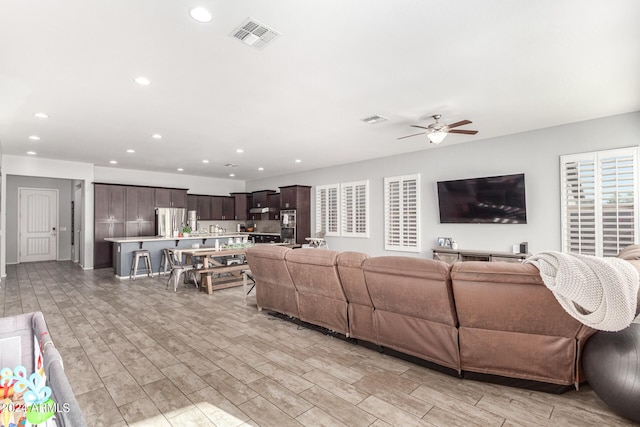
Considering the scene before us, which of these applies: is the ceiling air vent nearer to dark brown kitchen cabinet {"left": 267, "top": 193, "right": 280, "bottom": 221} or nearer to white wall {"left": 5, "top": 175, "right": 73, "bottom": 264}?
dark brown kitchen cabinet {"left": 267, "top": 193, "right": 280, "bottom": 221}

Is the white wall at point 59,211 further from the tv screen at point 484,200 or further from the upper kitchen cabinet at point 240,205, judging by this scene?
the tv screen at point 484,200

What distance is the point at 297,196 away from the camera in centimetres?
950

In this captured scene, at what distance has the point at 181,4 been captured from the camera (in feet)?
7.41

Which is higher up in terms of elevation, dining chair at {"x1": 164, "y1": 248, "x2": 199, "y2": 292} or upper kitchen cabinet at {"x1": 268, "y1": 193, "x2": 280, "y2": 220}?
upper kitchen cabinet at {"x1": 268, "y1": 193, "x2": 280, "y2": 220}

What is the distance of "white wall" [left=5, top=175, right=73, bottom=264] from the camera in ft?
31.6

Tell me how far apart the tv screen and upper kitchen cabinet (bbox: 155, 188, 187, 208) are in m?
7.93

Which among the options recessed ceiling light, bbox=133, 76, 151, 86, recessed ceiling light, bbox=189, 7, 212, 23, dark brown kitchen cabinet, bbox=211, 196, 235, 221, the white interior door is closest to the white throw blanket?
recessed ceiling light, bbox=189, 7, 212, 23

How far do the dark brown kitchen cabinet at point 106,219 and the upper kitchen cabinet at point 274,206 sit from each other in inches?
171

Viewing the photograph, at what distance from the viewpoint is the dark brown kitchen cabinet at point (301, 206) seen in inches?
374

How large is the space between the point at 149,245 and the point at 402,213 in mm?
6152

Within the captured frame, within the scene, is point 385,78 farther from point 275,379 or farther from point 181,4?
point 275,379

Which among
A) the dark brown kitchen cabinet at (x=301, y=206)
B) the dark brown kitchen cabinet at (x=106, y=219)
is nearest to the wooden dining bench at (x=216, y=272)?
the dark brown kitchen cabinet at (x=301, y=206)

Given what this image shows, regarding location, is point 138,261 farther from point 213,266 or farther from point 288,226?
point 288,226

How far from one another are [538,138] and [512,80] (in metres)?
2.48
